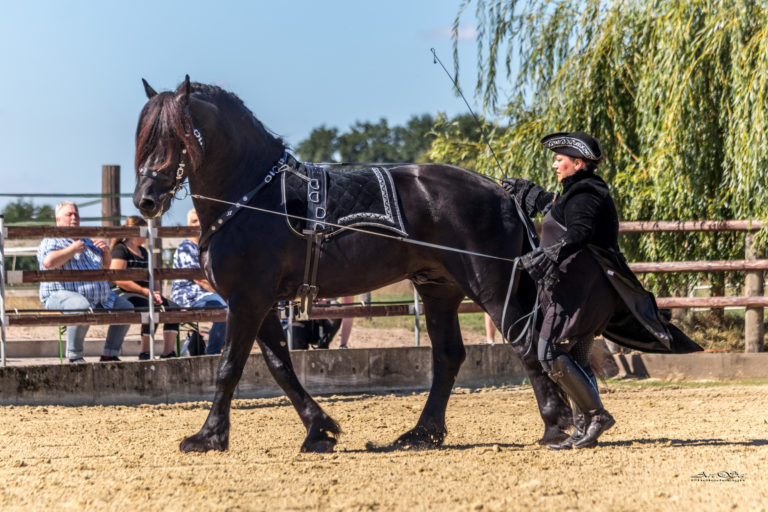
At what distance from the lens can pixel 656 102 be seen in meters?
11.2

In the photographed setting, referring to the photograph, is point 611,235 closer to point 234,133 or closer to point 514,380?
point 234,133

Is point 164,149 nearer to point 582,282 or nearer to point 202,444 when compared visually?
point 202,444

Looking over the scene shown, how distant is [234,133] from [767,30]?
6.47 m

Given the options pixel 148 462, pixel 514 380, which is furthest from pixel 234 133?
pixel 514 380

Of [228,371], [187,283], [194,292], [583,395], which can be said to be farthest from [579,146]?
[187,283]

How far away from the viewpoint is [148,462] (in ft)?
18.3

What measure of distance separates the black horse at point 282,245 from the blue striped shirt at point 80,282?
357 centimetres

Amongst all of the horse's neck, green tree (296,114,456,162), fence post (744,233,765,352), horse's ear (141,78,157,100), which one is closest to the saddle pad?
the horse's neck

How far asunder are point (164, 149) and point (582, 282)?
2.68 metres

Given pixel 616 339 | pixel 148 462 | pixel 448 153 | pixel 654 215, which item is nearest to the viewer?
pixel 148 462

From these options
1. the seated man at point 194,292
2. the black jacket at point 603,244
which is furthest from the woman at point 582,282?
the seated man at point 194,292

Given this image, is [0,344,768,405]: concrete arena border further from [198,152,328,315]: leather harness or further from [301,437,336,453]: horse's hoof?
[301,437,336,453]: horse's hoof

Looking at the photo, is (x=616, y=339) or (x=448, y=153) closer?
(x=616, y=339)

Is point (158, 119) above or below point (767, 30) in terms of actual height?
below
